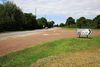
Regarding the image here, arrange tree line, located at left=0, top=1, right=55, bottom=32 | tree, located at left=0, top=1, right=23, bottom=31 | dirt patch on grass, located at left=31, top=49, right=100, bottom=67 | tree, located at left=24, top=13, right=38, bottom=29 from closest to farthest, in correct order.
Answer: dirt patch on grass, located at left=31, top=49, right=100, bottom=67
tree line, located at left=0, top=1, right=55, bottom=32
tree, located at left=0, top=1, right=23, bottom=31
tree, located at left=24, top=13, right=38, bottom=29

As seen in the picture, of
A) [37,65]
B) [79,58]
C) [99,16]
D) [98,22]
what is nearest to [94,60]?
[79,58]

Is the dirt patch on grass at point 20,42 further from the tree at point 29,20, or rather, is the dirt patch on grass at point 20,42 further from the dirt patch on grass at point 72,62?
the tree at point 29,20

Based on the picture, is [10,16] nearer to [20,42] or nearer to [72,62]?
[20,42]

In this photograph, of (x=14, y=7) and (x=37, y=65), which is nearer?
(x=37, y=65)

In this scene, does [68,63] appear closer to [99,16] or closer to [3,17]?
[3,17]

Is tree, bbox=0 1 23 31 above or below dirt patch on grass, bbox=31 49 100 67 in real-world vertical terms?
above

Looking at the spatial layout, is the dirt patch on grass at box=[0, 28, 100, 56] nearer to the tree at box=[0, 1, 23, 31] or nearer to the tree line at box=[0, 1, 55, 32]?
the tree line at box=[0, 1, 55, 32]

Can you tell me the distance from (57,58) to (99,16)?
78954 millimetres

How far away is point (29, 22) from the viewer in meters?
100

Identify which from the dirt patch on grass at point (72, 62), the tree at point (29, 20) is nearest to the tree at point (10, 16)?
the tree at point (29, 20)

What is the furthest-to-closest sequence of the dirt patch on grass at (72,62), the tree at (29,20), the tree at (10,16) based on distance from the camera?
the tree at (29,20) → the tree at (10,16) → the dirt patch on grass at (72,62)

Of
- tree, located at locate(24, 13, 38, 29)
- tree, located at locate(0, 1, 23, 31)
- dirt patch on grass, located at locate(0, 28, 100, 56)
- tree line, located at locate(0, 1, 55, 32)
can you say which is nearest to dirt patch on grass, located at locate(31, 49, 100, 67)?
dirt patch on grass, located at locate(0, 28, 100, 56)

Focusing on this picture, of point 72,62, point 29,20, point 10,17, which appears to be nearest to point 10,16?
point 10,17

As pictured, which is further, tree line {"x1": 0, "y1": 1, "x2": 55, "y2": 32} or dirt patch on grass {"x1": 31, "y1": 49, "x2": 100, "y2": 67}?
tree line {"x1": 0, "y1": 1, "x2": 55, "y2": 32}
